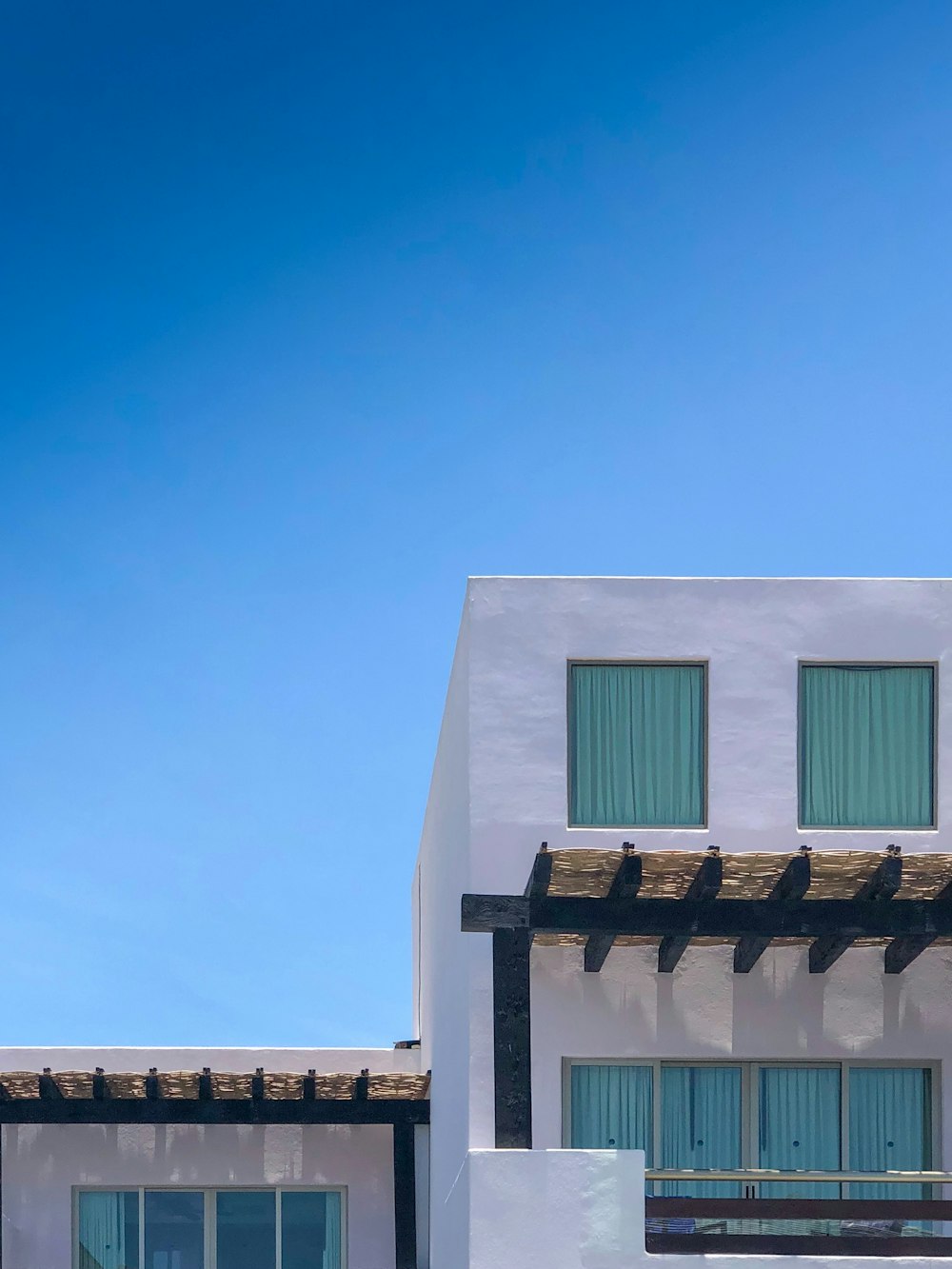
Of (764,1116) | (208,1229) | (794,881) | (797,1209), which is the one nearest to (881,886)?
(794,881)

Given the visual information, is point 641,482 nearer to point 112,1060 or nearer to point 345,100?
point 345,100

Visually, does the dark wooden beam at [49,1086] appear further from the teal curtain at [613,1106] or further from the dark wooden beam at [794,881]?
the dark wooden beam at [794,881]

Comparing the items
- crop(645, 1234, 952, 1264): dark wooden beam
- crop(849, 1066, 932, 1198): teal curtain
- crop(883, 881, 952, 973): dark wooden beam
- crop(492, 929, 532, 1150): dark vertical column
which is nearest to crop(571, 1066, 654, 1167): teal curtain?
crop(849, 1066, 932, 1198): teal curtain

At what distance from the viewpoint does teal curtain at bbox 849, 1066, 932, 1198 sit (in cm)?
1415

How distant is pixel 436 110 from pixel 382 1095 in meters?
11.8

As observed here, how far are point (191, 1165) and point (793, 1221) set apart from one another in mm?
9133

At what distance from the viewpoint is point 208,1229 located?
1962 centimetres

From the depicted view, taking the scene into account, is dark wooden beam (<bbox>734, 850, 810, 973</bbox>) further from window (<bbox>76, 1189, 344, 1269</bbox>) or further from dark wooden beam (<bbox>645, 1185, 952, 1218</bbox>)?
window (<bbox>76, 1189, 344, 1269</bbox>)

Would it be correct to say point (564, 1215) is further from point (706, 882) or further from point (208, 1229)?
point (208, 1229)

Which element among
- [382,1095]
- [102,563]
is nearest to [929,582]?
[382,1095]

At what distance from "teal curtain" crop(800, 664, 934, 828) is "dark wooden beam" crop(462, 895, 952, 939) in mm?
1844

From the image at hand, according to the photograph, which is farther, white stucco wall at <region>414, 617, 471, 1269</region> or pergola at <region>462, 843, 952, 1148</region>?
white stucco wall at <region>414, 617, 471, 1269</region>

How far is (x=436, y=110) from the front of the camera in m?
21.9

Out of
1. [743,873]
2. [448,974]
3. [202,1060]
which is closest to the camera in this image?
[743,873]
